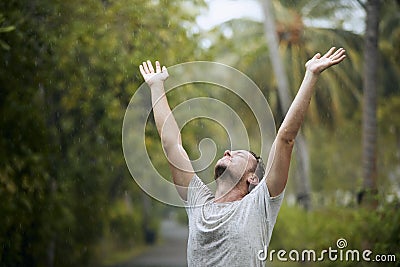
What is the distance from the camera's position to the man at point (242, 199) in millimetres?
3373

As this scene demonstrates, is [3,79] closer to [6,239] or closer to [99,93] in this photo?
[6,239]

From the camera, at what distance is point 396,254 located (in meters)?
6.39

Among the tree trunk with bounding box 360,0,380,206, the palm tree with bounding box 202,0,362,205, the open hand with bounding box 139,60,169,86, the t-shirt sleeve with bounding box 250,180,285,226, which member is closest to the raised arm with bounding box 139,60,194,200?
the open hand with bounding box 139,60,169,86

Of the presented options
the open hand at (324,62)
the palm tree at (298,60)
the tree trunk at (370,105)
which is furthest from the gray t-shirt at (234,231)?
the palm tree at (298,60)

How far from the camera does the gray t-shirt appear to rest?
3.37 m

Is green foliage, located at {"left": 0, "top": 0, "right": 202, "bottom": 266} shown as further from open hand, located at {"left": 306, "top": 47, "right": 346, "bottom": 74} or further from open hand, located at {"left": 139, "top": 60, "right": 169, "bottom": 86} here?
open hand, located at {"left": 306, "top": 47, "right": 346, "bottom": 74}

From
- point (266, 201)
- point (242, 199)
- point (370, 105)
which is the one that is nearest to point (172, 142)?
point (242, 199)

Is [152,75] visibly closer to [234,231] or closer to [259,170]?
[259,170]

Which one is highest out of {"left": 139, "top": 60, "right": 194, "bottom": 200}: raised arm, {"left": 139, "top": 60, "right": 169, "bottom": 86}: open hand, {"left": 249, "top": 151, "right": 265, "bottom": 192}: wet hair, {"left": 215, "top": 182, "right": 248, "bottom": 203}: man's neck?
{"left": 139, "top": 60, "right": 169, "bottom": 86}: open hand

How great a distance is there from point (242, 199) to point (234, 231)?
0.64 ft

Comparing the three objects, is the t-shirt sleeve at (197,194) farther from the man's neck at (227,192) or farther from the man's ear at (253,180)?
the man's ear at (253,180)

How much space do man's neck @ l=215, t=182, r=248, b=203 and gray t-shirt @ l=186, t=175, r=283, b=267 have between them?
0.21 feet

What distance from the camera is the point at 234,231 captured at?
339 cm

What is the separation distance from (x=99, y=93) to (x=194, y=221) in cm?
1029
